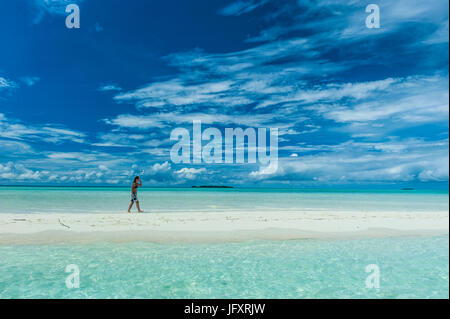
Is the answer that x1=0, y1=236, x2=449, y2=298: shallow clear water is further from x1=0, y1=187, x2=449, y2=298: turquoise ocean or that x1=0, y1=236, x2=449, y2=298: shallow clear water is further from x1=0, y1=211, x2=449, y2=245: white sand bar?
x1=0, y1=211, x2=449, y2=245: white sand bar

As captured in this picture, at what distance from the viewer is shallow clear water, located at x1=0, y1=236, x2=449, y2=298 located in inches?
244

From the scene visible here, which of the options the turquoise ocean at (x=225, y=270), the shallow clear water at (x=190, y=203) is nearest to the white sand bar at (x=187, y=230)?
the turquoise ocean at (x=225, y=270)

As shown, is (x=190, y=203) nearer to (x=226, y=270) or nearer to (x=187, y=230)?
(x=187, y=230)

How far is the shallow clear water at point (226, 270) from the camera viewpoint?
6.19m

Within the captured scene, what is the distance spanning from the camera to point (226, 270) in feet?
24.4


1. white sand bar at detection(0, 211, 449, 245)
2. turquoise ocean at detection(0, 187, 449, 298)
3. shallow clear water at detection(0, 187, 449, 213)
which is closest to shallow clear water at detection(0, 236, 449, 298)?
turquoise ocean at detection(0, 187, 449, 298)

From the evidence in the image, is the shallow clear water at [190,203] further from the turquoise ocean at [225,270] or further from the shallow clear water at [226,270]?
the shallow clear water at [226,270]

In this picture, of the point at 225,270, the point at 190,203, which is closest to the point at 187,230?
the point at 225,270

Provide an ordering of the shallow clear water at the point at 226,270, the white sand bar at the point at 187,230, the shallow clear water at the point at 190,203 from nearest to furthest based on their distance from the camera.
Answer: the shallow clear water at the point at 226,270 < the white sand bar at the point at 187,230 < the shallow clear water at the point at 190,203
